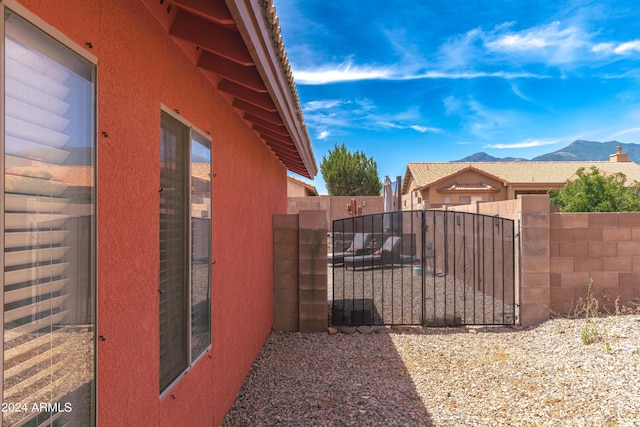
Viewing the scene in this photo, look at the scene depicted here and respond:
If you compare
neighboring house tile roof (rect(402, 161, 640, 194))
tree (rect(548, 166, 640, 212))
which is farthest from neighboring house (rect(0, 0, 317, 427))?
neighboring house tile roof (rect(402, 161, 640, 194))

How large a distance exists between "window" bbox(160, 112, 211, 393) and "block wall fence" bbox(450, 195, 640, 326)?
5.84 m

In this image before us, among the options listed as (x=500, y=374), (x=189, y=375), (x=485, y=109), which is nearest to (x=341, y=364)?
(x=500, y=374)

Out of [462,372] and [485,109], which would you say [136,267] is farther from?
[485,109]

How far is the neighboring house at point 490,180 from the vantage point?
29969mm

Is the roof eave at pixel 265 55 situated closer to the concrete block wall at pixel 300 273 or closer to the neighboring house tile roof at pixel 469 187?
the concrete block wall at pixel 300 273

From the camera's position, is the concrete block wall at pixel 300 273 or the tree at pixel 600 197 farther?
the tree at pixel 600 197

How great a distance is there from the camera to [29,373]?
1286 mm

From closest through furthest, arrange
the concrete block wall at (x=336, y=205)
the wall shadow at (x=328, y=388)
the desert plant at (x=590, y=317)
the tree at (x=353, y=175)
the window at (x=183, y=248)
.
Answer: the window at (x=183, y=248) < the wall shadow at (x=328, y=388) < the desert plant at (x=590, y=317) < the concrete block wall at (x=336, y=205) < the tree at (x=353, y=175)

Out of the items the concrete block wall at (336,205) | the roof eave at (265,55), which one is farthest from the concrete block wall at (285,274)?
the concrete block wall at (336,205)

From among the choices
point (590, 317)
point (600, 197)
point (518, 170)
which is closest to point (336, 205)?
point (600, 197)

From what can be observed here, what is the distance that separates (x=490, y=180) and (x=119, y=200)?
32139 mm

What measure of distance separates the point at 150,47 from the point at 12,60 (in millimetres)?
1062

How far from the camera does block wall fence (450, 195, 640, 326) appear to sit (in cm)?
710

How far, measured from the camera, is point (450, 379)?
4.96m
